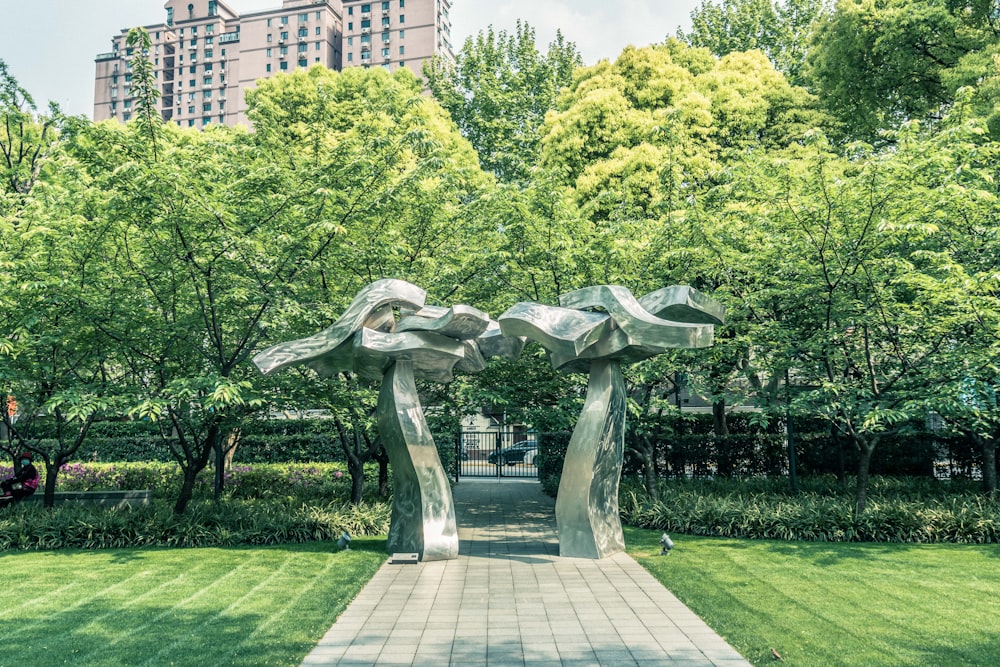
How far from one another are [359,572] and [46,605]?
139 inches

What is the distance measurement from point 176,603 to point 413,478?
3.60m

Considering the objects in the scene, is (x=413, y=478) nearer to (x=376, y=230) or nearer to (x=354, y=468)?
(x=354, y=468)

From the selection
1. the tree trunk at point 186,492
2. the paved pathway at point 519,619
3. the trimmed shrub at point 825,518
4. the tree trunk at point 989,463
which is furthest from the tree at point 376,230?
the tree trunk at point 989,463

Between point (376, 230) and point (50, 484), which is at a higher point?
point (376, 230)

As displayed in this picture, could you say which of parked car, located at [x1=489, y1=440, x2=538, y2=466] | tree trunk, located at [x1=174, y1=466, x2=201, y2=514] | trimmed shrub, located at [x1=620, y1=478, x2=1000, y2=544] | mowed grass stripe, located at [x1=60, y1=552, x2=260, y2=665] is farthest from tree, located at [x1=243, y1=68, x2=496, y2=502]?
parked car, located at [x1=489, y1=440, x2=538, y2=466]

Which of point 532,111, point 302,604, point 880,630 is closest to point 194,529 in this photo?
point 302,604

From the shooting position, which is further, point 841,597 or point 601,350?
point 601,350

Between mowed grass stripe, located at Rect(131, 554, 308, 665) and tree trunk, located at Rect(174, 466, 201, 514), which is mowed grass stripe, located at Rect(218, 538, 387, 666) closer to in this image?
mowed grass stripe, located at Rect(131, 554, 308, 665)

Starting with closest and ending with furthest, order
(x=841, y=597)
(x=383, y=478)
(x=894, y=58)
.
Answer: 1. (x=841, y=597)
2. (x=383, y=478)
3. (x=894, y=58)

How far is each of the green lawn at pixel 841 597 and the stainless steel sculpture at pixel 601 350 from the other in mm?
929

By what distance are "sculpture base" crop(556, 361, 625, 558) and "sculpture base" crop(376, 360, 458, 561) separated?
1751 millimetres

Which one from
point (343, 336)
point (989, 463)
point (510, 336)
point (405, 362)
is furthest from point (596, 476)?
point (989, 463)

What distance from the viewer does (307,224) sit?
11539mm

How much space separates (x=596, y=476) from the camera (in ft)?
34.9
